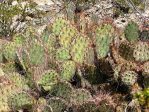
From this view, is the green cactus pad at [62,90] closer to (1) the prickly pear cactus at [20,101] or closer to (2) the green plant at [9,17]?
(1) the prickly pear cactus at [20,101]

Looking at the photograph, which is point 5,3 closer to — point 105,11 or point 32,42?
point 105,11

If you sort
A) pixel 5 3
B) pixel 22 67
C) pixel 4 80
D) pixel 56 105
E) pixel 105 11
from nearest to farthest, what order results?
1. pixel 56 105
2. pixel 4 80
3. pixel 22 67
4. pixel 5 3
5. pixel 105 11

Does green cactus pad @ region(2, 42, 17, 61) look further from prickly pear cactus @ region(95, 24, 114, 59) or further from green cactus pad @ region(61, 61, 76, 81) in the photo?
prickly pear cactus @ region(95, 24, 114, 59)

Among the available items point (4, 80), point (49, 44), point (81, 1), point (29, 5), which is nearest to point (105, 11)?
point (81, 1)

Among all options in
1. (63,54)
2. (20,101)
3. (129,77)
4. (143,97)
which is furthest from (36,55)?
(143,97)

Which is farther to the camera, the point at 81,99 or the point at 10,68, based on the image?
the point at 10,68

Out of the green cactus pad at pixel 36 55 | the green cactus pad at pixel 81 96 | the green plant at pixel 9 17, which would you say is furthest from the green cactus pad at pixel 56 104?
the green plant at pixel 9 17

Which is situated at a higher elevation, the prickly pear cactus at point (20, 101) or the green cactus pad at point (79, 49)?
the green cactus pad at point (79, 49)

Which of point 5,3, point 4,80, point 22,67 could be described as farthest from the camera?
point 5,3
